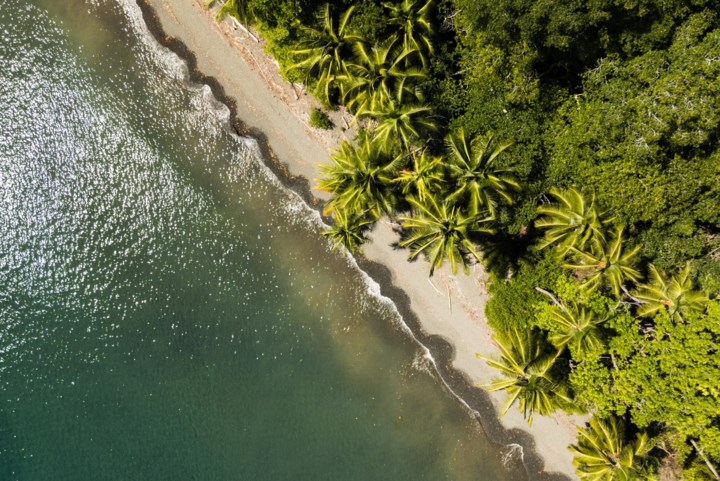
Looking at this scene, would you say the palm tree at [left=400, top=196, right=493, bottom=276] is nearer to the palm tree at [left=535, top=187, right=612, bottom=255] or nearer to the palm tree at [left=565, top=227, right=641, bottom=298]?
the palm tree at [left=535, top=187, right=612, bottom=255]

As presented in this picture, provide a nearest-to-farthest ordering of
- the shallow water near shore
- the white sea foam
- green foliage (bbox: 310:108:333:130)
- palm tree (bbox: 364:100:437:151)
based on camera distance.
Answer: palm tree (bbox: 364:100:437:151) < green foliage (bbox: 310:108:333:130) < the white sea foam < the shallow water near shore

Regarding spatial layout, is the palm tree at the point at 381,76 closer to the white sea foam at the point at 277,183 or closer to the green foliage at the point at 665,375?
the white sea foam at the point at 277,183

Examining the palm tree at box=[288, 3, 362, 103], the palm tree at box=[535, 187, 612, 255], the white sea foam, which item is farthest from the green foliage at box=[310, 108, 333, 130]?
the palm tree at box=[535, 187, 612, 255]

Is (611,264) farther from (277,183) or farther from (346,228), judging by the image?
(277,183)

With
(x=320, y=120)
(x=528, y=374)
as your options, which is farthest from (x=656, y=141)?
(x=320, y=120)

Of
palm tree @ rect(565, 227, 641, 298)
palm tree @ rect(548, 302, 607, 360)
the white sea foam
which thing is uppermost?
palm tree @ rect(565, 227, 641, 298)

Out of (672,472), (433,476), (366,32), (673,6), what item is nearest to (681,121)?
(673,6)
